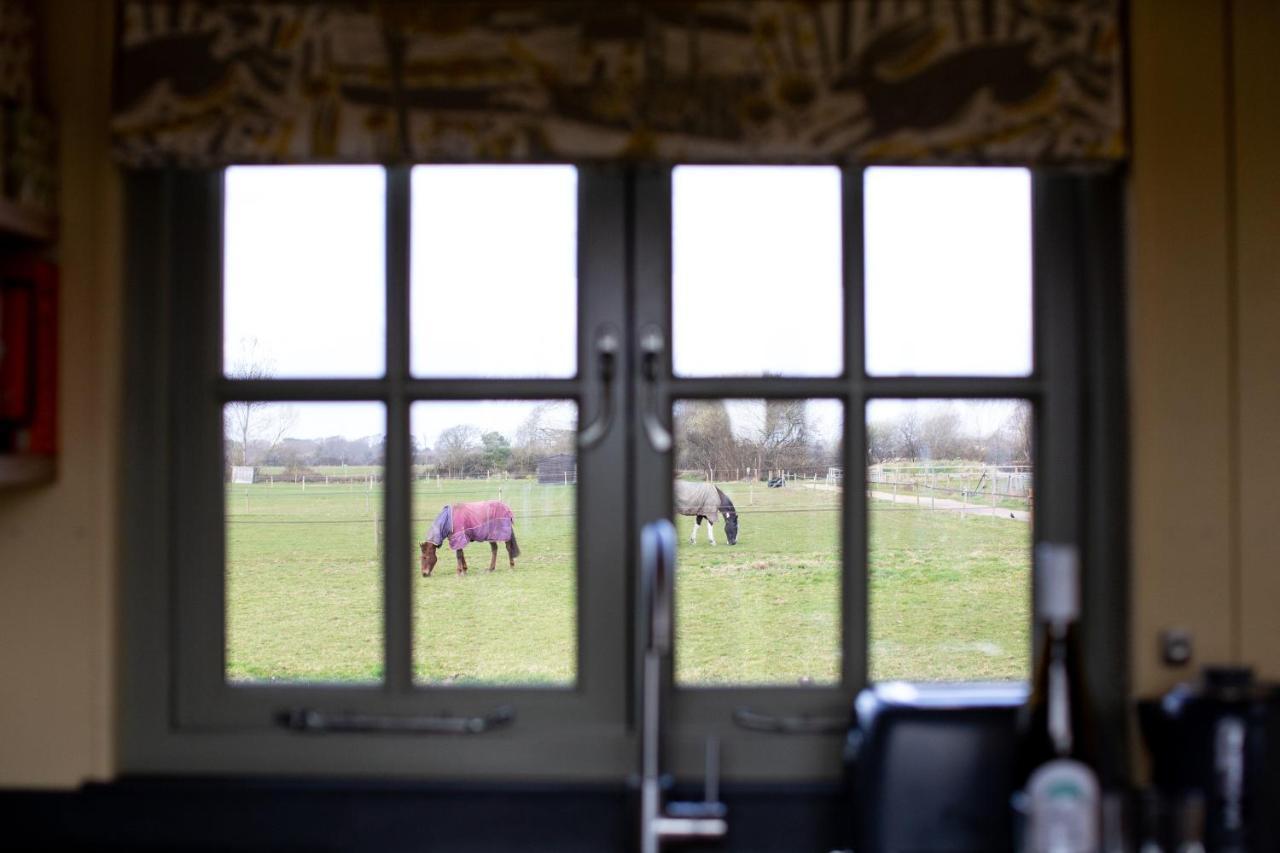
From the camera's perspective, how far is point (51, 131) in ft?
5.18

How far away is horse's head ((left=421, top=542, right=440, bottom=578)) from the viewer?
1652mm

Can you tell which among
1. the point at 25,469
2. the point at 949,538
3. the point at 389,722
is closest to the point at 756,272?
the point at 949,538

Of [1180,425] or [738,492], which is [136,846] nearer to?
[738,492]

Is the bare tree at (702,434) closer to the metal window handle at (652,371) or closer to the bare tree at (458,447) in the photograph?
the metal window handle at (652,371)

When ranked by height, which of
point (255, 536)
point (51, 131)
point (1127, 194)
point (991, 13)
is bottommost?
point (255, 536)

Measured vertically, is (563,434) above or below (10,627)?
above

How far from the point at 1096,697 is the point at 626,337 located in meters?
0.92

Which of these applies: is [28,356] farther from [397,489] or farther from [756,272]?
[756,272]

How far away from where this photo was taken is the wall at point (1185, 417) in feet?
5.05

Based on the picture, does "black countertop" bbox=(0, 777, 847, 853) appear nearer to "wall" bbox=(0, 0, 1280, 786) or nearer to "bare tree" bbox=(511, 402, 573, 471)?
"wall" bbox=(0, 0, 1280, 786)

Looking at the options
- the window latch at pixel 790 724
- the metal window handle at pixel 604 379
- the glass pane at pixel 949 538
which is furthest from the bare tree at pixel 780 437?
the window latch at pixel 790 724

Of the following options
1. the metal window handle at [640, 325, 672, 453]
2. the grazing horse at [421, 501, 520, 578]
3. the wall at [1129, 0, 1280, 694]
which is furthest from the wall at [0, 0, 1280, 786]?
the metal window handle at [640, 325, 672, 453]

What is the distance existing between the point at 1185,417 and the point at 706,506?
29.0 inches

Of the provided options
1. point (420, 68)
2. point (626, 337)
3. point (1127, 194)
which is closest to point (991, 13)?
point (1127, 194)
